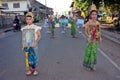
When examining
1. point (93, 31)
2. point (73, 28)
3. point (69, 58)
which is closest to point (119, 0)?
point (73, 28)

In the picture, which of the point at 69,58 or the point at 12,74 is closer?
the point at 12,74

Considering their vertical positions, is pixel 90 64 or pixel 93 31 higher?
pixel 93 31

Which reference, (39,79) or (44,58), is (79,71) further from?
(44,58)

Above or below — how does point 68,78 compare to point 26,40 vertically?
below

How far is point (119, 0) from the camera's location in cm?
3056

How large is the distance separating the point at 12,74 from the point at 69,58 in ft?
11.5

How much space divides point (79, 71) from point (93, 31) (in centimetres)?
124

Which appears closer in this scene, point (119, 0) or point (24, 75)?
point (24, 75)

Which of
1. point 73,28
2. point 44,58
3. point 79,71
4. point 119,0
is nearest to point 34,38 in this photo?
point 79,71

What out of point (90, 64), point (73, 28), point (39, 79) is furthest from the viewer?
point (73, 28)

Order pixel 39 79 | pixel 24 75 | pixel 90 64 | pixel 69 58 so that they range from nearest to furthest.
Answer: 1. pixel 39 79
2. pixel 24 75
3. pixel 90 64
4. pixel 69 58

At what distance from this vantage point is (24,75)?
8945 millimetres

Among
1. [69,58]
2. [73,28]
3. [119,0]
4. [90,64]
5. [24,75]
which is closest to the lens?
[24,75]

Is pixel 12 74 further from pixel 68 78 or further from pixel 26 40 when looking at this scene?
pixel 68 78
